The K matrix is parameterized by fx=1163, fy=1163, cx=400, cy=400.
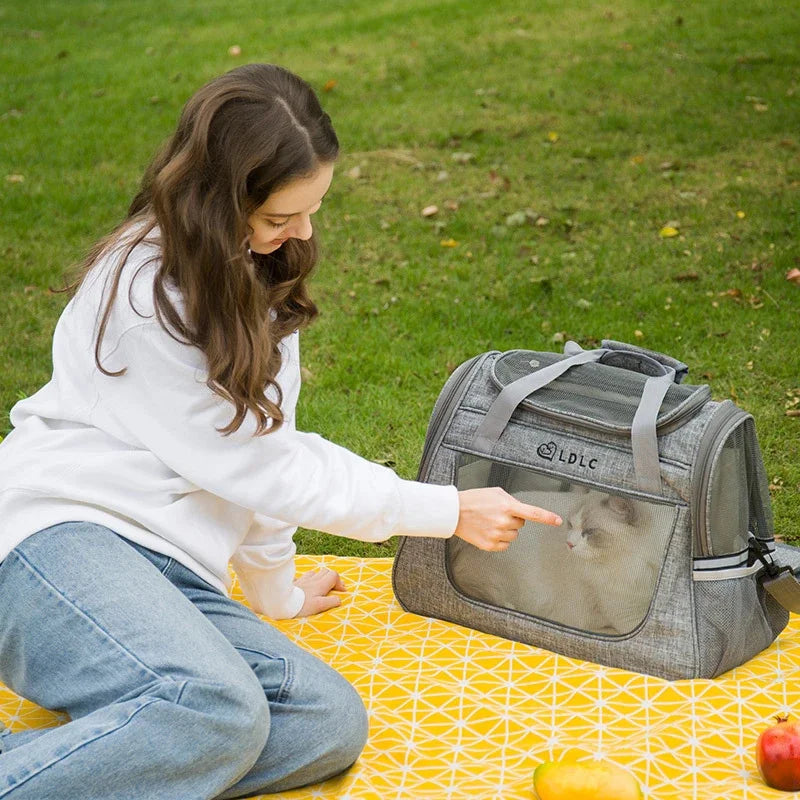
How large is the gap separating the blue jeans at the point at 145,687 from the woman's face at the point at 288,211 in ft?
2.25

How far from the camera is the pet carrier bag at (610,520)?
2662 millimetres

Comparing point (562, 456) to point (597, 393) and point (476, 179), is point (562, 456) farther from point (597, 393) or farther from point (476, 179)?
point (476, 179)

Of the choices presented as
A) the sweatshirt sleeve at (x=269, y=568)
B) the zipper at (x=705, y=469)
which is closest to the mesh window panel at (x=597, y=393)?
the zipper at (x=705, y=469)

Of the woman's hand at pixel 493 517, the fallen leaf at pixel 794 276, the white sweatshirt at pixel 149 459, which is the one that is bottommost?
the fallen leaf at pixel 794 276

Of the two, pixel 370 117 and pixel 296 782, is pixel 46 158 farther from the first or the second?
pixel 296 782

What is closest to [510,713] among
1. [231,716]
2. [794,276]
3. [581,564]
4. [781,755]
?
[581,564]

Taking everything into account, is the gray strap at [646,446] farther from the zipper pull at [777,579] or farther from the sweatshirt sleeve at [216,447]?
the sweatshirt sleeve at [216,447]

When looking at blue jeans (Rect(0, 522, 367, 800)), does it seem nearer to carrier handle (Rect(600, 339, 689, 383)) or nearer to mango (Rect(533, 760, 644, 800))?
mango (Rect(533, 760, 644, 800))

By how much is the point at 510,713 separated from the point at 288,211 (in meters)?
1.22

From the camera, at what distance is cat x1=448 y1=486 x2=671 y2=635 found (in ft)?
8.98

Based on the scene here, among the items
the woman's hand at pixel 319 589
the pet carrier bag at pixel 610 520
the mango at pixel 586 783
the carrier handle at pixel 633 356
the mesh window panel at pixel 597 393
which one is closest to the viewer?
the mango at pixel 586 783

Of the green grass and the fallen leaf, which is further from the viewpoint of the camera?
the fallen leaf

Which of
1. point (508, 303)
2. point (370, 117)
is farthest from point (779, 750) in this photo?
point (370, 117)

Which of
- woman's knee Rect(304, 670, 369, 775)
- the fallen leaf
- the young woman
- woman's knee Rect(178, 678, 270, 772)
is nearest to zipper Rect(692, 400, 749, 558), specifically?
the young woman
